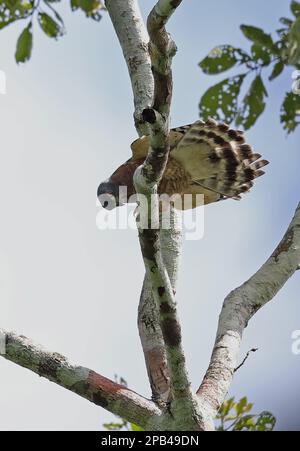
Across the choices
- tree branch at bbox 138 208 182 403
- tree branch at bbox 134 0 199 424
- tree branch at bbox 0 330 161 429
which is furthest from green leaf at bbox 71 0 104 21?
tree branch at bbox 0 330 161 429

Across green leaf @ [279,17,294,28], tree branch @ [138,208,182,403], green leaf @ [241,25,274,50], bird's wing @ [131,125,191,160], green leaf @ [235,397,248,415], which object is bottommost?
green leaf @ [235,397,248,415]

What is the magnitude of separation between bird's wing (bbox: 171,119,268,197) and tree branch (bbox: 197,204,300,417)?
39.9 inches

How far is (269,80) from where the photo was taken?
8.03 ft

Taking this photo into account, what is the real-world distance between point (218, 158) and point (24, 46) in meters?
1.79

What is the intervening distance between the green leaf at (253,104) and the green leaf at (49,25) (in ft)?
6.33

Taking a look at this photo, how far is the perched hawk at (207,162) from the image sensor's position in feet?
17.0

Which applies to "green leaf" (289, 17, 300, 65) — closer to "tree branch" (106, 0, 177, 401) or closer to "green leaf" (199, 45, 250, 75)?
"green leaf" (199, 45, 250, 75)

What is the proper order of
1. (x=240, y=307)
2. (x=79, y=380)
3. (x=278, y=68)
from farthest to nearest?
1. (x=240, y=307)
2. (x=79, y=380)
3. (x=278, y=68)

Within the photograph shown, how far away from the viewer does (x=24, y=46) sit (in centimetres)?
407

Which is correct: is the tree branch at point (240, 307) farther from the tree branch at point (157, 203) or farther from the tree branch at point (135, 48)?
the tree branch at point (135, 48)

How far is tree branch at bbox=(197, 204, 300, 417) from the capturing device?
3434mm

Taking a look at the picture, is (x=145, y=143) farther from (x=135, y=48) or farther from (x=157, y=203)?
(x=157, y=203)

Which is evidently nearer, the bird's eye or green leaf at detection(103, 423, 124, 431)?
green leaf at detection(103, 423, 124, 431)

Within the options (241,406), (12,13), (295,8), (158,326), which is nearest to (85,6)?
(12,13)
